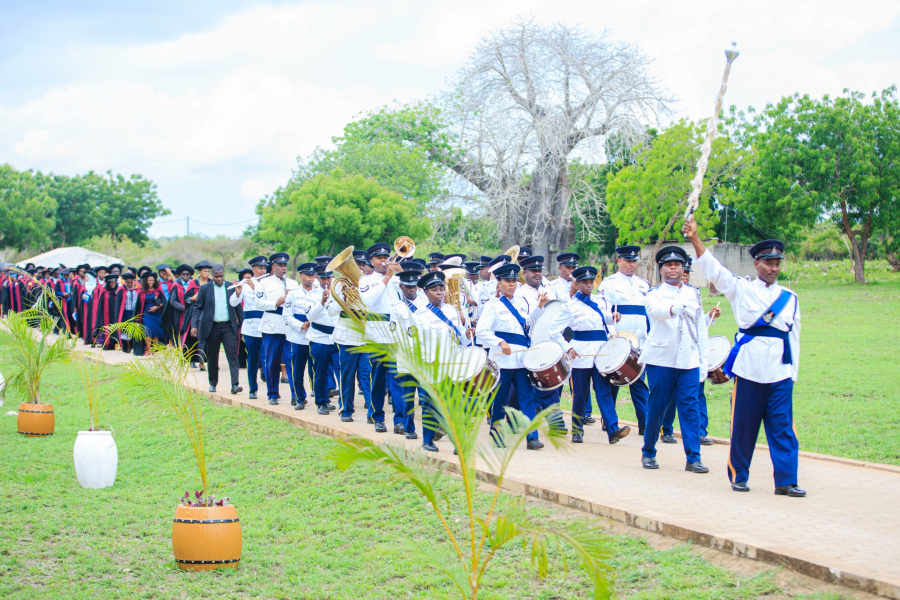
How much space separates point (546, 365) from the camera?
830cm

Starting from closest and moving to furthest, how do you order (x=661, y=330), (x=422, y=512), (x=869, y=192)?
(x=422, y=512) < (x=661, y=330) < (x=869, y=192)

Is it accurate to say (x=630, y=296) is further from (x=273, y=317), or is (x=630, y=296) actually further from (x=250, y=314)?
(x=250, y=314)

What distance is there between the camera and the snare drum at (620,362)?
8.77m

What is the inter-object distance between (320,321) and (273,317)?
1342mm

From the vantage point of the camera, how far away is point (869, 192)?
32.5m

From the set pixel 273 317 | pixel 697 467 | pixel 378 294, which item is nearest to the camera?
pixel 697 467

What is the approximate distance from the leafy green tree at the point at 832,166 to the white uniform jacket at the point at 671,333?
2846 cm

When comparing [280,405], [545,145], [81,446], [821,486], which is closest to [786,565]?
[821,486]

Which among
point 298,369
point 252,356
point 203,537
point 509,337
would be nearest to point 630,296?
point 509,337

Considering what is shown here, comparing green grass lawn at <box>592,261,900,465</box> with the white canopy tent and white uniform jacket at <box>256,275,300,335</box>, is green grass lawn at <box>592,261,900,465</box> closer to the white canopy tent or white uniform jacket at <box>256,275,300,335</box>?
white uniform jacket at <box>256,275,300,335</box>

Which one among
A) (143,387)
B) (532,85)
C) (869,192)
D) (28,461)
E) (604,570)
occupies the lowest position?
(28,461)

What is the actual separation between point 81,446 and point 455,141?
69.2 ft

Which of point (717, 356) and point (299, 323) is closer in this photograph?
point (717, 356)

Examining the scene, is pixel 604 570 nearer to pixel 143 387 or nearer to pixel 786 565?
pixel 786 565
